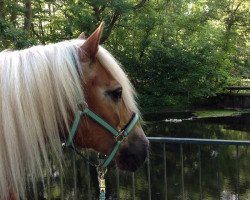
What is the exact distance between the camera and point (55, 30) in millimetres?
17438

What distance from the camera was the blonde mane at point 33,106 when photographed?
1514mm

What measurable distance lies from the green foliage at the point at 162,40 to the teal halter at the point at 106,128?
1472 cm

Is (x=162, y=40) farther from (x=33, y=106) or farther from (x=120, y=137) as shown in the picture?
(x=33, y=106)

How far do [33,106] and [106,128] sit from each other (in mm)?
342

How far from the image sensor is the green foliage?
674 inches

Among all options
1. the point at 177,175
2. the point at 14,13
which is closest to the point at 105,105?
the point at 177,175

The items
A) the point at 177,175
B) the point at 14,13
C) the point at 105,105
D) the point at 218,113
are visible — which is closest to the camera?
the point at 105,105

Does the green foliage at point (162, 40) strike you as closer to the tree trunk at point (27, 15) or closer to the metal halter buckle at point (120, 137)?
the tree trunk at point (27, 15)

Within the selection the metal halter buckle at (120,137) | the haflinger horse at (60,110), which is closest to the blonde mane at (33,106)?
A: the haflinger horse at (60,110)

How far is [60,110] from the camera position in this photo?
1599 millimetres

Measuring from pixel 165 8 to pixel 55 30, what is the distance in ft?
22.7

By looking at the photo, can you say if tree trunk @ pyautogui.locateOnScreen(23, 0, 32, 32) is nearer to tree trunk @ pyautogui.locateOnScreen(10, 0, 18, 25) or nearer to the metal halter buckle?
tree trunk @ pyautogui.locateOnScreen(10, 0, 18, 25)

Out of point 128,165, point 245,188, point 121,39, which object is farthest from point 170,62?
point 128,165

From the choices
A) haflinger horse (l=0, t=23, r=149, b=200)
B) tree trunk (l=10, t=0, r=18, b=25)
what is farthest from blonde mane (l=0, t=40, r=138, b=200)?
tree trunk (l=10, t=0, r=18, b=25)
